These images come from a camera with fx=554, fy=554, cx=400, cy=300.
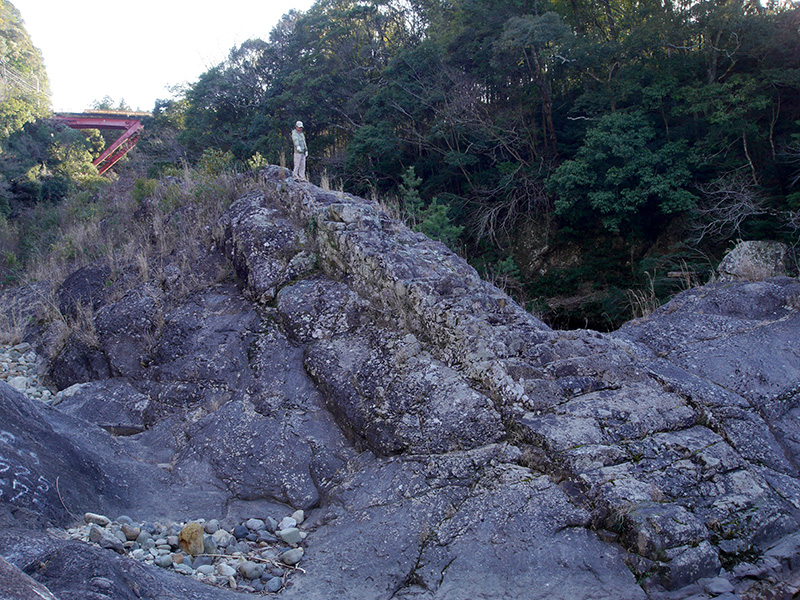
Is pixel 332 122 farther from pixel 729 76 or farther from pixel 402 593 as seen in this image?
pixel 402 593

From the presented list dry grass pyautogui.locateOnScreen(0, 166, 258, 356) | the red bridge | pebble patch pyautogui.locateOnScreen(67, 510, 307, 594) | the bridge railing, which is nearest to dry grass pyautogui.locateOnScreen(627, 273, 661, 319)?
pebble patch pyautogui.locateOnScreen(67, 510, 307, 594)

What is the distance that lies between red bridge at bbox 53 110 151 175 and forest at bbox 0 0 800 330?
2485 mm

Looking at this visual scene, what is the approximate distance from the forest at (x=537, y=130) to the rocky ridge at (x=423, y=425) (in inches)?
158

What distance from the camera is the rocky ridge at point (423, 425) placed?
3.85 metres

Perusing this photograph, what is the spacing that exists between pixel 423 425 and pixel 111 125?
26316 millimetres

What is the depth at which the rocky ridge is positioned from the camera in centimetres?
385

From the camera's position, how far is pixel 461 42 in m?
15.7

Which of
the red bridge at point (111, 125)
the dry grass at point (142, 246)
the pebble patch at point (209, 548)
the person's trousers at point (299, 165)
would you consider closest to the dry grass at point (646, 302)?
the person's trousers at point (299, 165)

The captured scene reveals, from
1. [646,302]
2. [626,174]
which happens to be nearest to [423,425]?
[646,302]

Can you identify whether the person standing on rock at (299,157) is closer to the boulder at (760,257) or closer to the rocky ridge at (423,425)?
the rocky ridge at (423,425)

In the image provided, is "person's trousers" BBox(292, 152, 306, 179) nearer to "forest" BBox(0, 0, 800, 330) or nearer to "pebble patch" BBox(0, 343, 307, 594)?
"forest" BBox(0, 0, 800, 330)

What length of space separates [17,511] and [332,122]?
15.2m

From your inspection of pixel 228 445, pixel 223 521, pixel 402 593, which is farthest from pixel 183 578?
pixel 228 445

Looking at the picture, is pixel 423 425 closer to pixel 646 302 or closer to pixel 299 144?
pixel 646 302
